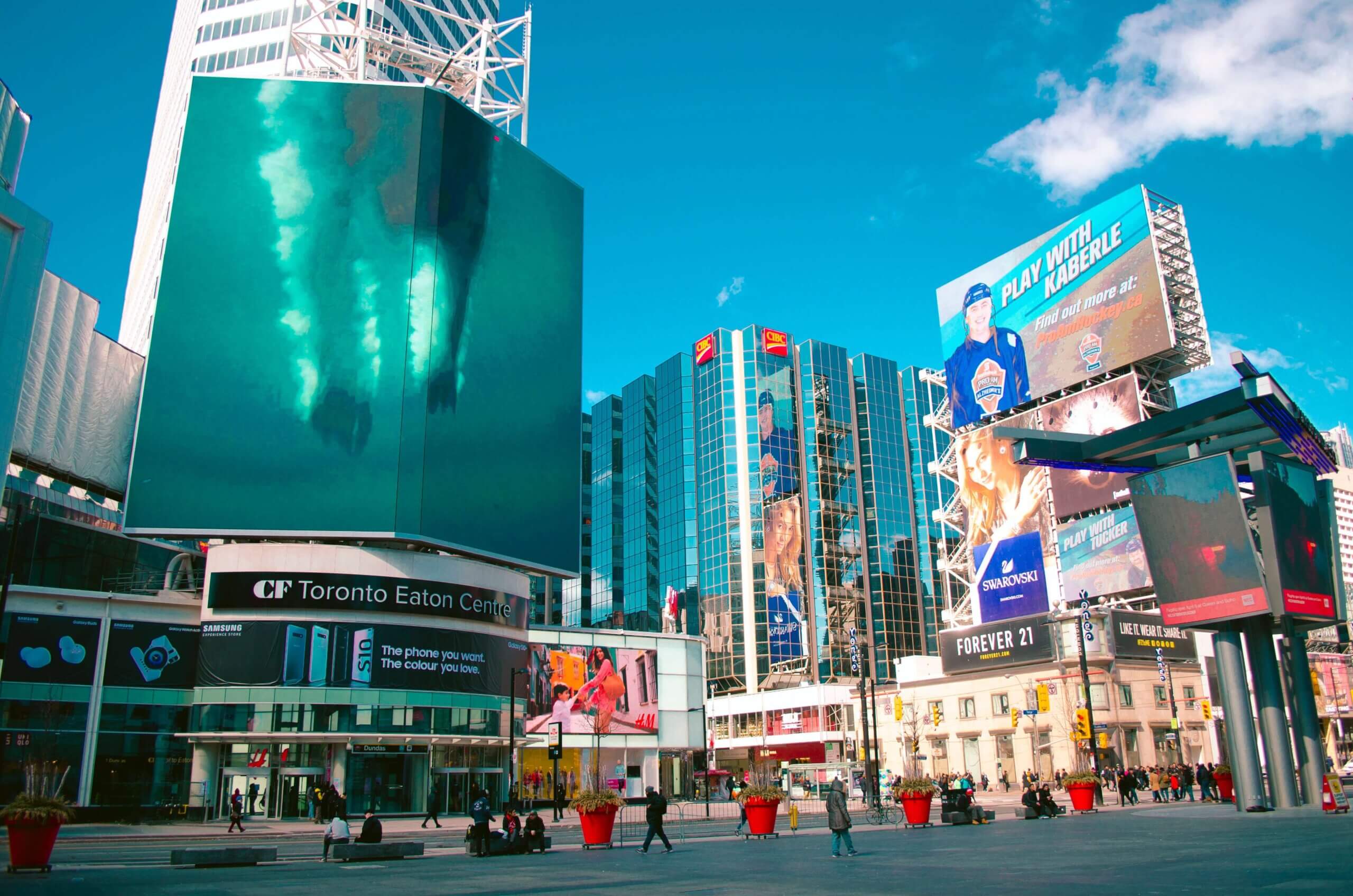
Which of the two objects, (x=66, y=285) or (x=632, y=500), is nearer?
(x=66, y=285)

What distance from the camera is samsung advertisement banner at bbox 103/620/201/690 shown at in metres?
47.9

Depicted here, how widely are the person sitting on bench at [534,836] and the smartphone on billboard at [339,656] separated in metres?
27.5

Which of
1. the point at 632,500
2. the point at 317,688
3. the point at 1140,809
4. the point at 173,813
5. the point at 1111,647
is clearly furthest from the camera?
the point at 632,500

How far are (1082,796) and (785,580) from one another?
73225 millimetres

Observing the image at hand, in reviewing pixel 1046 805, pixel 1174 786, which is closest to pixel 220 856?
pixel 1046 805

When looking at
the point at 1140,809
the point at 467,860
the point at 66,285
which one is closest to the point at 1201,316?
the point at 1140,809

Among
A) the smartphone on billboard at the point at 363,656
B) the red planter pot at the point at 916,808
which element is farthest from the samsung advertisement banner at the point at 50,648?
the red planter pot at the point at 916,808

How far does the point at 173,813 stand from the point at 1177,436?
4368 centimetres

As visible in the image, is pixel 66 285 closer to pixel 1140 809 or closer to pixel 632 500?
pixel 1140 809

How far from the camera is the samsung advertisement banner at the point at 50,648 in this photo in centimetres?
4503

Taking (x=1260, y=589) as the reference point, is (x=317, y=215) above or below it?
above

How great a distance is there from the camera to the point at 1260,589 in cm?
2956

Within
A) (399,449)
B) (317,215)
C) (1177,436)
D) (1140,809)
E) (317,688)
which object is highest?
(317,215)

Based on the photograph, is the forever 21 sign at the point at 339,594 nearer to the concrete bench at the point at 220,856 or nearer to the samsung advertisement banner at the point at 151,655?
the samsung advertisement banner at the point at 151,655
